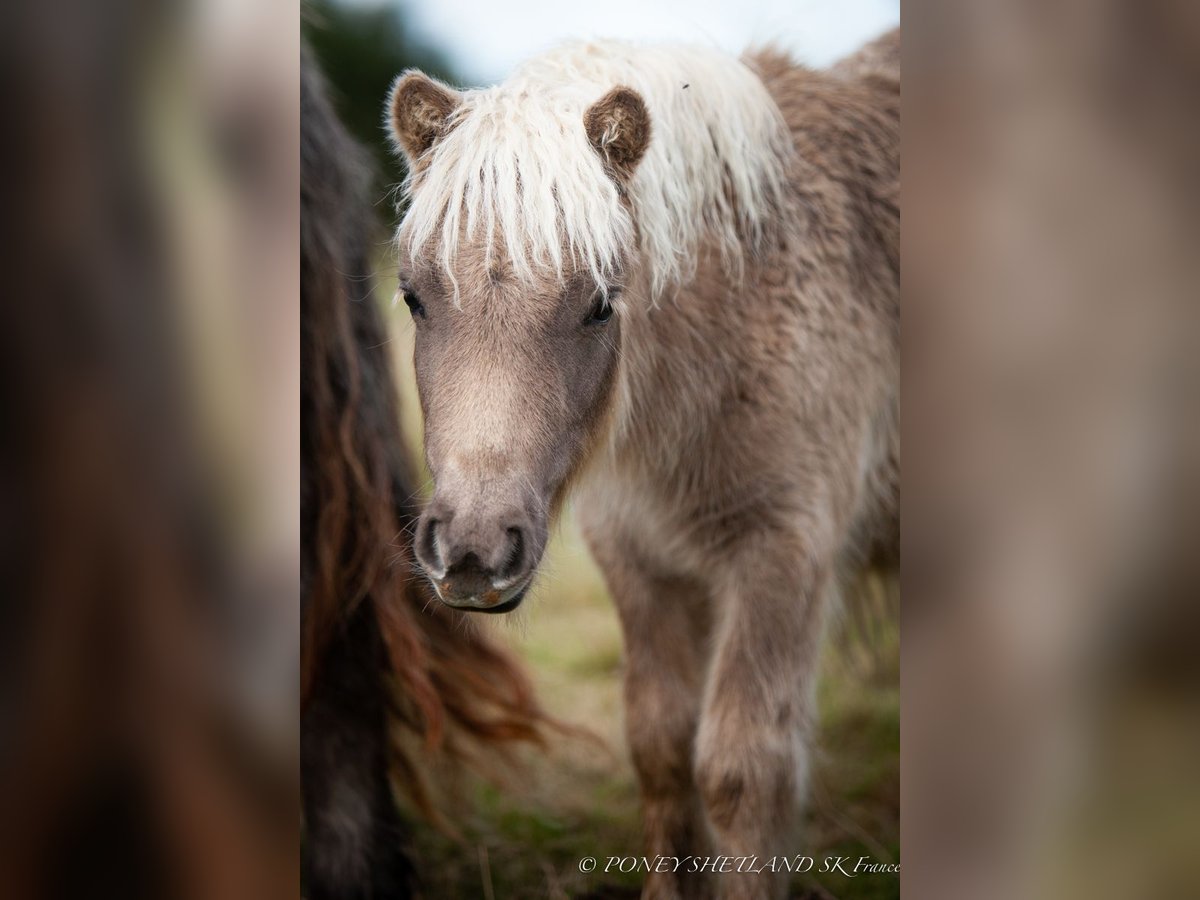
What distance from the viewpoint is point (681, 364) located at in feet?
5.15

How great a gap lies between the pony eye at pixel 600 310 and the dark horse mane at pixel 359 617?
480 mm

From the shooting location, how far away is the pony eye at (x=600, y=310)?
1375 millimetres

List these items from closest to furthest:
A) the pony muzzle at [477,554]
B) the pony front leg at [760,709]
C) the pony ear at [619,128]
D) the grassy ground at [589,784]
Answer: the pony muzzle at [477,554], the pony ear at [619,128], the pony front leg at [760,709], the grassy ground at [589,784]

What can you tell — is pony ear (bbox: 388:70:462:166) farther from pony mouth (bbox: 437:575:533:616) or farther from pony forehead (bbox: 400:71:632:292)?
pony mouth (bbox: 437:575:533:616)

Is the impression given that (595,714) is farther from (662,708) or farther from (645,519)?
(645,519)

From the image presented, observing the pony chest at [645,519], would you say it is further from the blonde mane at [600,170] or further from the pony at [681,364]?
the blonde mane at [600,170]

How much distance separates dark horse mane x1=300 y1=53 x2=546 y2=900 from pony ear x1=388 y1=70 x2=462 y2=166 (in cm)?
24

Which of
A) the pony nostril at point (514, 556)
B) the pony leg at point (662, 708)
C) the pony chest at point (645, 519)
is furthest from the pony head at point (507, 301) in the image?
the pony leg at point (662, 708)

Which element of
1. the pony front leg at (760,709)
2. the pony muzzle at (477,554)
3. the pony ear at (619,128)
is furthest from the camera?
the pony front leg at (760,709)

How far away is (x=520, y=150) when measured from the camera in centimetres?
137

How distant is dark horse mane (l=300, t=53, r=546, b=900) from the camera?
1.67m
